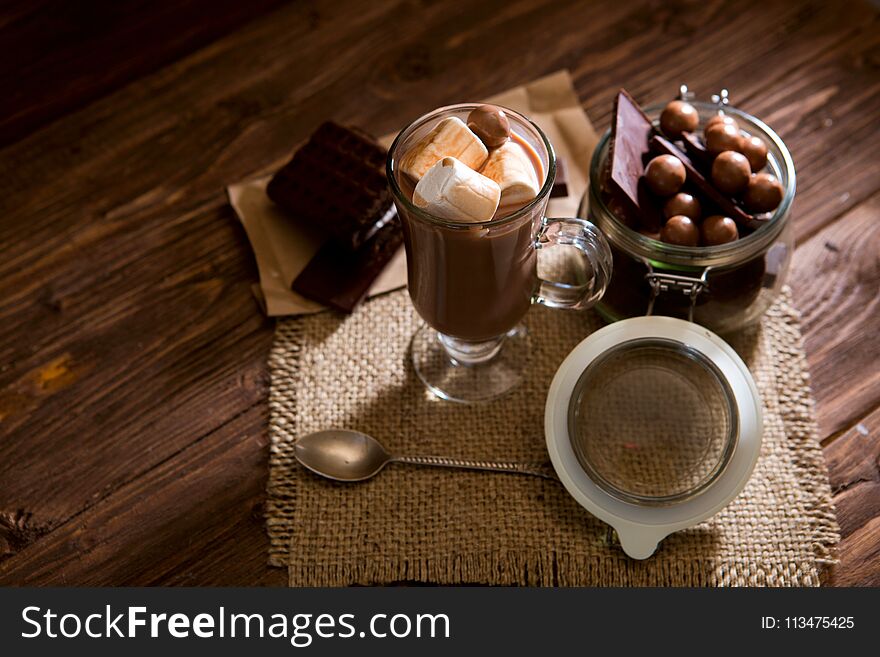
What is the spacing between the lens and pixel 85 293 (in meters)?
1.33

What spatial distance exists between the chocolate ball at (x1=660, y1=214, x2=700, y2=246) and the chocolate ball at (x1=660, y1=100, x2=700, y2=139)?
0.15 m

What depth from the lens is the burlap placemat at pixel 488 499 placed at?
3.64 ft

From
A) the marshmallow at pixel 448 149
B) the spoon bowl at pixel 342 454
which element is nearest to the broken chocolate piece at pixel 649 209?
the marshmallow at pixel 448 149

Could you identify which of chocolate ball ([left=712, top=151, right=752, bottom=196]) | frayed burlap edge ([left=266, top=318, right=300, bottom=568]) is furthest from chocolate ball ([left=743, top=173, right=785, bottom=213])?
frayed burlap edge ([left=266, top=318, right=300, bottom=568])

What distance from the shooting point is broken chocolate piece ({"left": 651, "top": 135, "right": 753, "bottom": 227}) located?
1095 millimetres

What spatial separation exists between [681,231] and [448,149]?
312 mm

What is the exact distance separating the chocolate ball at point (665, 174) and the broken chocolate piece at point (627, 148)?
2 cm

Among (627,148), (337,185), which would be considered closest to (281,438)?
(337,185)

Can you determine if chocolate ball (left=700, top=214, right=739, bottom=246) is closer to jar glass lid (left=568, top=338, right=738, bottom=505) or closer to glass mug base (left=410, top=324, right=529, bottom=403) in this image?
jar glass lid (left=568, top=338, right=738, bottom=505)

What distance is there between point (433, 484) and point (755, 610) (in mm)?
428

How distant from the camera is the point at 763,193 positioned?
109 centimetres

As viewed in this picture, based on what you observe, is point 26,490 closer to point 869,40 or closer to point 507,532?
point 507,532

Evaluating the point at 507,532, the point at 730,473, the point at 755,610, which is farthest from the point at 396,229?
the point at 755,610

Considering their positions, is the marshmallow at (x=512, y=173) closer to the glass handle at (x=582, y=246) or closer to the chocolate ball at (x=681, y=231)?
the glass handle at (x=582, y=246)
